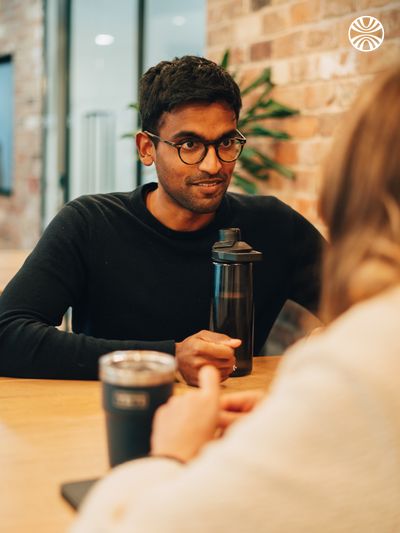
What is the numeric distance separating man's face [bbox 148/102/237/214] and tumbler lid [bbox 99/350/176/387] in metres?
0.94

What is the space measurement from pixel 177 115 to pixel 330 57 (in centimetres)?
94

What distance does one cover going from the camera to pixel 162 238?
1.95 m

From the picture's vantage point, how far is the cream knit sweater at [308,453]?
2.34 feet

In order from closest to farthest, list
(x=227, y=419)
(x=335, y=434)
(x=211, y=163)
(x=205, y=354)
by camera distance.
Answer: (x=335, y=434)
(x=227, y=419)
(x=205, y=354)
(x=211, y=163)

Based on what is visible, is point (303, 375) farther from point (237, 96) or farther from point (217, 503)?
point (237, 96)

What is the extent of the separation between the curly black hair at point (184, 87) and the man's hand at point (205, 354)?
62 centimetres

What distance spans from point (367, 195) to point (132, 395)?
14.4 inches

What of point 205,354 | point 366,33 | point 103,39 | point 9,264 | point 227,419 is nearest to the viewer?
point 227,419

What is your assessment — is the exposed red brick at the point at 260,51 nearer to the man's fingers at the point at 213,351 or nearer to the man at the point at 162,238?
the man at the point at 162,238

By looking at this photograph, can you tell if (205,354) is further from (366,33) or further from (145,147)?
(366,33)

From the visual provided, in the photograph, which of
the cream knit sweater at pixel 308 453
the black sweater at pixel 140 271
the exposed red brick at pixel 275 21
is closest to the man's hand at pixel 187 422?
the cream knit sweater at pixel 308 453

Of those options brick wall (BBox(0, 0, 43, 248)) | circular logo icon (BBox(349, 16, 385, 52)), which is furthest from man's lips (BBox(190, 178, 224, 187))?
brick wall (BBox(0, 0, 43, 248))

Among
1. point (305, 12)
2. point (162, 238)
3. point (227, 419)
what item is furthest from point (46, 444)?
point (305, 12)

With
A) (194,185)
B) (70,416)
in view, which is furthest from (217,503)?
(194,185)
